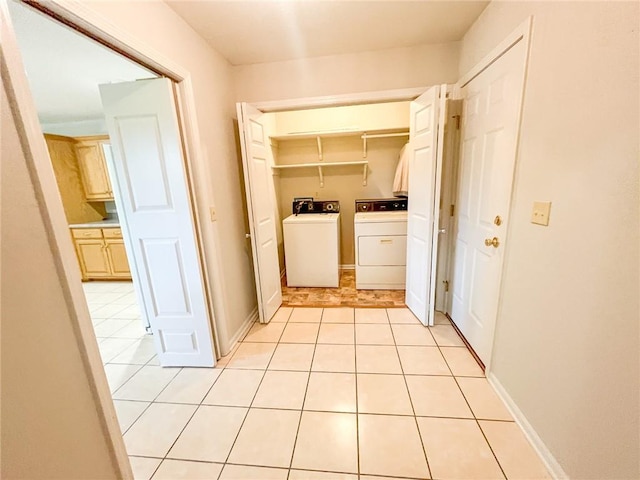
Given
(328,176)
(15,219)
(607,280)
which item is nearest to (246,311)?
(15,219)

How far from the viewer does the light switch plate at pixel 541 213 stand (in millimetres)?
1141

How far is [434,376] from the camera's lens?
1693 millimetres

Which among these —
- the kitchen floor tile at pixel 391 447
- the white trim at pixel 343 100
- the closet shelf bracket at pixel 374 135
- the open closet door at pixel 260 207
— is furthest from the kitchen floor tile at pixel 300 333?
the closet shelf bracket at pixel 374 135

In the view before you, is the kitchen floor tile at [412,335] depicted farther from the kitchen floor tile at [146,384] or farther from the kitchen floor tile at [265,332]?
the kitchen floor tile at [146,384]

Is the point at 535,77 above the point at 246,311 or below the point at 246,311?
above

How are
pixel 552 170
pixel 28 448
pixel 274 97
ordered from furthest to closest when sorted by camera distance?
pixel 274 97 → pixel 552 170 → pixel 28 448

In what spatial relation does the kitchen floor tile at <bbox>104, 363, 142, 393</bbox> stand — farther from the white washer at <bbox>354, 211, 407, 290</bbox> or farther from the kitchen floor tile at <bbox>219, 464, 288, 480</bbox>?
the white washer at <bbox>354, 211, 407, 290</bbox>

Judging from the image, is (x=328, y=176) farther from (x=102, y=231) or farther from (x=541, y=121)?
(x=102, y=231)

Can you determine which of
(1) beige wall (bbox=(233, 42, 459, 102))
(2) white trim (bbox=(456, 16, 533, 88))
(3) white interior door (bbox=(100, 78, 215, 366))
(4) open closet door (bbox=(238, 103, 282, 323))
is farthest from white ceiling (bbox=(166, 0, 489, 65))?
(3) white interior door (bbox=(100, 78, 215, 366))

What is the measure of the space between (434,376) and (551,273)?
989 millimetres

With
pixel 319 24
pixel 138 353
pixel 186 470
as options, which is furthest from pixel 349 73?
pixel 138 353

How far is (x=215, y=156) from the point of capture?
193 centimetres

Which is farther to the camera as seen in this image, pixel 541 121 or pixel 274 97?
pixel 274 97

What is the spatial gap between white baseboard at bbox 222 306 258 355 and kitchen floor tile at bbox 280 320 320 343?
1.20 feet
